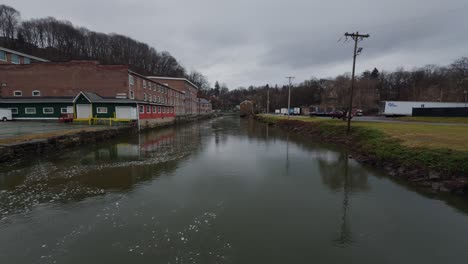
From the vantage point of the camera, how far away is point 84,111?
3025 centimetres

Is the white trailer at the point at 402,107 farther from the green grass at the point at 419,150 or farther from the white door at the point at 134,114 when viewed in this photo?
the white door at the point at 134,114

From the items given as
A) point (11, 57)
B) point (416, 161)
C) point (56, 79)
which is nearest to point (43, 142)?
point (416, 161)

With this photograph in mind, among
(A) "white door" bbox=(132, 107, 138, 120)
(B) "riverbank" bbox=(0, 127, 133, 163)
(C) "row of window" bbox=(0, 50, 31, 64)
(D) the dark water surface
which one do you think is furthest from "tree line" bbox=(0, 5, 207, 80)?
(D) the dark water surface

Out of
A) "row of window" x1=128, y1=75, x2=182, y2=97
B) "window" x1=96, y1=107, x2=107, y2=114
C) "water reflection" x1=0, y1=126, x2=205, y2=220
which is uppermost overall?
"row of window" x1=128, y1=75, x2=182, y2=97

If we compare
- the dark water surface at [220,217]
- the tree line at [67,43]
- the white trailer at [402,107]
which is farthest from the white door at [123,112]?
the tree line at [67,43]

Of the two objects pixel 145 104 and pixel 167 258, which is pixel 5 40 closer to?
pixel 145 104

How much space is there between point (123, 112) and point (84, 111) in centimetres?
528

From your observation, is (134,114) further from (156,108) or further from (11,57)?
(11,57)

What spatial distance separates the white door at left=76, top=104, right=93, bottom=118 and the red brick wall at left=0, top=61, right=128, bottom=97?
545cm

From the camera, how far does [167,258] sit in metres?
4.68

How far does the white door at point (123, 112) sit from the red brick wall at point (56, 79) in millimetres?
7359

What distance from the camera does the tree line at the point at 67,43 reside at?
6981 cm

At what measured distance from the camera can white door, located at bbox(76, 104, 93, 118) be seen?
3019cm

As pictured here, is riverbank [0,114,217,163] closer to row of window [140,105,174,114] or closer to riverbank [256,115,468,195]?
row of window [140,105,174,114]
